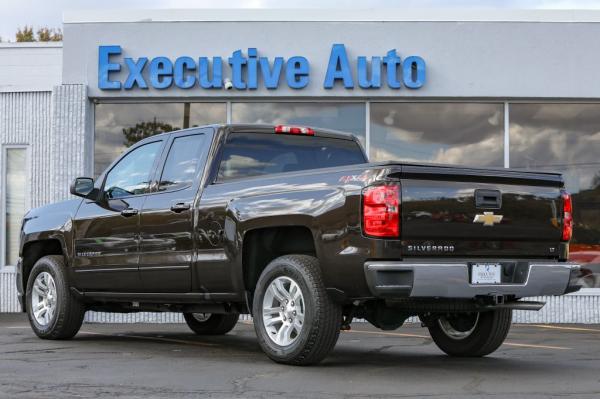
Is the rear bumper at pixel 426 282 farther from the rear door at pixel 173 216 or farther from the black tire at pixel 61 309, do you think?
the black tire at pixel 61 309

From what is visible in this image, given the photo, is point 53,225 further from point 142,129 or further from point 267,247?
point 142,129

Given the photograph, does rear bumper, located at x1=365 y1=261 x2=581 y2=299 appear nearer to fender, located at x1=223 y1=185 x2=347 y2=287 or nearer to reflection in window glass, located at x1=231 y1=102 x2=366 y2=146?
fender, located at x1=223 y1=185 x2=347 y2=287

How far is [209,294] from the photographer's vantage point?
7973 millimetres

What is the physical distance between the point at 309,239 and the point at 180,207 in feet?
4.40

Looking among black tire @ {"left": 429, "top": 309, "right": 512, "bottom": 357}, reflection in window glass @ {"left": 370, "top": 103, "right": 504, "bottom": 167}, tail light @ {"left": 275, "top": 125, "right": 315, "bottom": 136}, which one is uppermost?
reflection in window glass @ {"left": 370, "top": 103, "right": 504, "bottom": 167}

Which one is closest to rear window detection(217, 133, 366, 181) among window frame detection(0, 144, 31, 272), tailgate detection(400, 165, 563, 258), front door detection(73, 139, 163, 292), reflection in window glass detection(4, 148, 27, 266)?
front door detection(73, 139, 163, 292)

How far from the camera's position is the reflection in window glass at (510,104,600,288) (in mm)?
14422

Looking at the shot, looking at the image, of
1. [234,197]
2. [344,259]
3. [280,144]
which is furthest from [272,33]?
[344,259]

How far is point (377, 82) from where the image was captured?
1412 cm

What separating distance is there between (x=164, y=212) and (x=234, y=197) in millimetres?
909

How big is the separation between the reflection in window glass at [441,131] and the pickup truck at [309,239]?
5.52m

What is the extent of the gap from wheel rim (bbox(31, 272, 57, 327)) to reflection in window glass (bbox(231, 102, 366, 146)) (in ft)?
17.3

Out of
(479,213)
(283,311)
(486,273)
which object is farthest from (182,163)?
(486,273)

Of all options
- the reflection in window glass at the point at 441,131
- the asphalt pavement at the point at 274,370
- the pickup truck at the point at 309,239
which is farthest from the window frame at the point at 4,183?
the pickup truck at the point at 309,239
